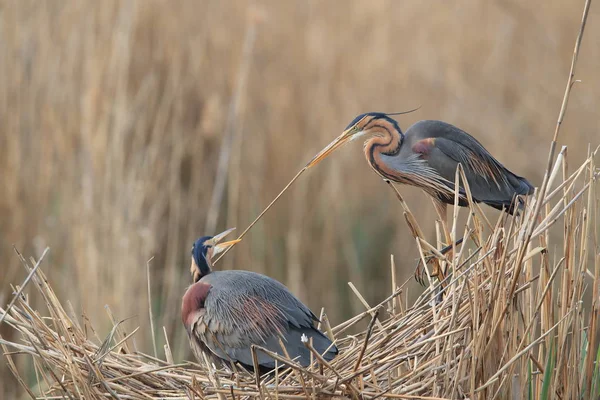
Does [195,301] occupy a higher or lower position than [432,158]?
lower

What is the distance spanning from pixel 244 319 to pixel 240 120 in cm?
262

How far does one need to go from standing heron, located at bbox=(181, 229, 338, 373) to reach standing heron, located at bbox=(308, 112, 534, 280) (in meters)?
0.51

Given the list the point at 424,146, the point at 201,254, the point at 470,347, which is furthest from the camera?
the point at 201,254

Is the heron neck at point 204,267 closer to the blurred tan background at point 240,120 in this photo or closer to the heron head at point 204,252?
the heron head at point 204,252

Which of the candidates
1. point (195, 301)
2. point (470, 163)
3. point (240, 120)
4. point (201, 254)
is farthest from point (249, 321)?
point (240, 120)

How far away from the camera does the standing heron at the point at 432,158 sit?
3100 mm

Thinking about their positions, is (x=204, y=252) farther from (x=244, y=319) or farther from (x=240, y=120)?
(x=240, y=120)

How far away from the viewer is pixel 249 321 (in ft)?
9.84

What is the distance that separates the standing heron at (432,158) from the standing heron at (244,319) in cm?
51

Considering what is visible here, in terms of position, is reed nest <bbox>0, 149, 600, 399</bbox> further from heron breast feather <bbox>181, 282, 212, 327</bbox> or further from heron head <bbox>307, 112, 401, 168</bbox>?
heron head <bbox>307, 112, 401, 168</bbox>

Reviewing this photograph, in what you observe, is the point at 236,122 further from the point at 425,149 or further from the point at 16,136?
the point at 425,149

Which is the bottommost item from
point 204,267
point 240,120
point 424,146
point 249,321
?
point 249,321

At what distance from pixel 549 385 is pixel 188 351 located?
3580 millimetres

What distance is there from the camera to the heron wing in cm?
297
